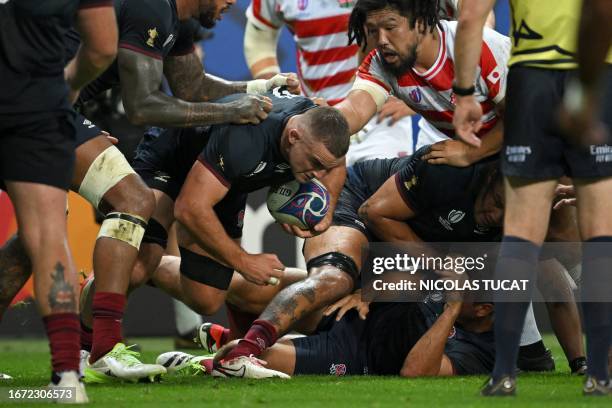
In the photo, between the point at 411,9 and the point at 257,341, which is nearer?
the point at 257,341

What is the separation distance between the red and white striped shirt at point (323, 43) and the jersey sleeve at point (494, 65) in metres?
2.52

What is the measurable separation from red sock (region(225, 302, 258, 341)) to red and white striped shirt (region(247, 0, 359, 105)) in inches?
87.8

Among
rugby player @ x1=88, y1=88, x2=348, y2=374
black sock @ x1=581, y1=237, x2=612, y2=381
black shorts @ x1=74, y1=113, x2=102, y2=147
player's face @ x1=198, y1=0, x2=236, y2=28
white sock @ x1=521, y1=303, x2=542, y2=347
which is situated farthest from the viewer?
white sock @ x1=521, y1=303, x2=542, y2=347

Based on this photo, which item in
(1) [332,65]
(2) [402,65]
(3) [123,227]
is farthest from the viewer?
(1) [332,65]

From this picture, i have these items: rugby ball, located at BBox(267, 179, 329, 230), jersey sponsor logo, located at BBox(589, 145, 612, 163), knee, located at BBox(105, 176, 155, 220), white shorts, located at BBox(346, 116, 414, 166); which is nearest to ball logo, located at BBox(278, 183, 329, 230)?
rugby ball, located at BBox(267, 179, 329, 230)

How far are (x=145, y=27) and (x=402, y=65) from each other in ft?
4.63

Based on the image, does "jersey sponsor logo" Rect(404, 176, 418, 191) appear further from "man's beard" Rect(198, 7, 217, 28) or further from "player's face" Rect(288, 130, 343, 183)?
"man's beard" Rect(198, 7, 217, 28)

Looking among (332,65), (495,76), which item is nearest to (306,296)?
(495,76)

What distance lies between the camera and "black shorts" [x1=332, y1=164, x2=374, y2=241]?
24.1 ft

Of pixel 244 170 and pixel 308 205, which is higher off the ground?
pixel 244 170

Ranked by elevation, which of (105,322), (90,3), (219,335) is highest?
(90,3)

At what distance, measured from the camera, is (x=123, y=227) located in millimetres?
5977

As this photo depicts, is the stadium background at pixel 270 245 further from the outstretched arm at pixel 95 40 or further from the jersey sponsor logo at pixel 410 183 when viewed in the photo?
the outstretched arm at pixel 95 40

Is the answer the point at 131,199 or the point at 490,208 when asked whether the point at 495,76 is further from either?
the point at 131,199
